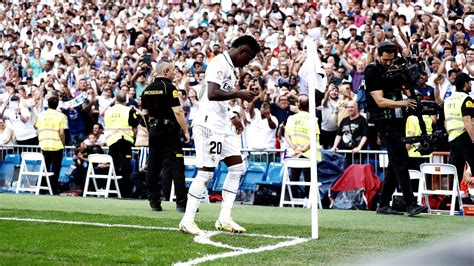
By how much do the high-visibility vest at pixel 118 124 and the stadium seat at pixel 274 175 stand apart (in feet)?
11.1

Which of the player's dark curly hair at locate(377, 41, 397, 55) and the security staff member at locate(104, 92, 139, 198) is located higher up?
the player's dark curly hair at locate(377, 41, 397, 55)

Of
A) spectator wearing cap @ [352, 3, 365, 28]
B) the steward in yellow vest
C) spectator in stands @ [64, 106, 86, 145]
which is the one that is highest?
spectator wearing cap @ [352, 3, 365, 28]

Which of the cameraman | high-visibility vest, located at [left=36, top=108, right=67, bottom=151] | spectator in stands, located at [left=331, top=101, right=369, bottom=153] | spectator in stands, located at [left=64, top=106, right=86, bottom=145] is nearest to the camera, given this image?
the cameraman

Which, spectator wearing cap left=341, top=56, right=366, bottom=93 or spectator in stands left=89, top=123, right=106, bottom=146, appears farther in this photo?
spectator in stands left=89, top=123, right=106, bottom=146

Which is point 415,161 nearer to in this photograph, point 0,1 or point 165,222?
point 165,222

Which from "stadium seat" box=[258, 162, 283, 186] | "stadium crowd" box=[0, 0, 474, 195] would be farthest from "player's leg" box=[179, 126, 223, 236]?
"stadium seat" box=[258, 162, 283, 186]

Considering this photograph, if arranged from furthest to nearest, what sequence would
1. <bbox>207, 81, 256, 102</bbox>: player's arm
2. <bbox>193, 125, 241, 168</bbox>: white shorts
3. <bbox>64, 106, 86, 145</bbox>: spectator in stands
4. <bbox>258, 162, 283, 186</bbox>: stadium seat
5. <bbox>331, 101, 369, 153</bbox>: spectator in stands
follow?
<bbox>64, 106, 86, 145</bbox>: spectator in stands
<bbox>258, 162, 283, 186</bbox>: stadium seat
<bbox>331, 101, 369, 153</bbox>: spectator in stands
<bbox>193, 125, 241, 168</bbox>: white shorts
<bbox>207, 81, 256, 102</bbox>: player's arm

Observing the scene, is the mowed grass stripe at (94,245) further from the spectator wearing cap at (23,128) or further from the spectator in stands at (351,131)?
the spectator wearing cap at (23,128)

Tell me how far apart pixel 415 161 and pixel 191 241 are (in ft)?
24.3

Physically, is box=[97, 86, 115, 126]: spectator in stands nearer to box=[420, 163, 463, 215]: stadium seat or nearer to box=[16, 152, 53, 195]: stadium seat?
box=[16, 152, 53, 195]: stadium seat

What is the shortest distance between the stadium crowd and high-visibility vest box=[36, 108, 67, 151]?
0.84 m

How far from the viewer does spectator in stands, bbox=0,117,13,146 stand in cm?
2083

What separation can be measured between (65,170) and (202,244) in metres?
12.2

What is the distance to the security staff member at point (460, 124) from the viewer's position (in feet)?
43.9
